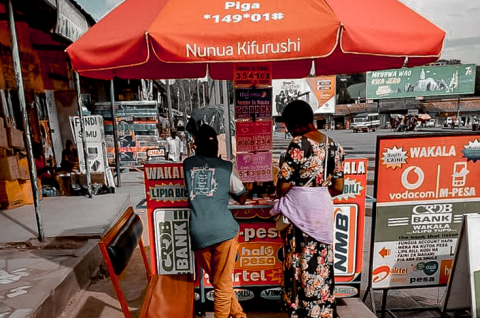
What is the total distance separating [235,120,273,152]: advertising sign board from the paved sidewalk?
228cm

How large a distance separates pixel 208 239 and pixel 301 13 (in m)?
1.67

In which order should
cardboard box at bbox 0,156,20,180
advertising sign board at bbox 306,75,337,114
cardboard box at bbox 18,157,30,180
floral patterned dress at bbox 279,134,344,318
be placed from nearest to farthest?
floral patterned dress at bbox 279,134,344,318 → cardboard box at bbox 0,156,20,180 → cardboard box at bbox 18,157,30,180 → advertising sign board at bbox 306,75,337,114

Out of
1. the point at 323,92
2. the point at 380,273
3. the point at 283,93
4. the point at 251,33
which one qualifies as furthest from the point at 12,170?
the point at 323,92

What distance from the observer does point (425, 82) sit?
29906 millimetres

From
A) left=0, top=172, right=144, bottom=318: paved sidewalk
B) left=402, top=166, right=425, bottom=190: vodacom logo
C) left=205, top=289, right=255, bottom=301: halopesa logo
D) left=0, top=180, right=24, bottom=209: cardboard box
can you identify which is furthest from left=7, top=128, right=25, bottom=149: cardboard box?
left=402, top=166, right=425, bottom=190: vodacom logo

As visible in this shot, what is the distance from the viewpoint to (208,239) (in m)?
2.31

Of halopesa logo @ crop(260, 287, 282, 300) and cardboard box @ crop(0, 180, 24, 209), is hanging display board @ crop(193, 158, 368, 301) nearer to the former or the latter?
halopesa logo @ crop(260, 287, 282, 300)

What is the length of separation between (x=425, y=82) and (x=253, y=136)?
3301 cm

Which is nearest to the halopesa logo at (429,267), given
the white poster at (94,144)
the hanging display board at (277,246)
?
the hanging display board at (277,246)

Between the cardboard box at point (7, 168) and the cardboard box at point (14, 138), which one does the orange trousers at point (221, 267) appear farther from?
the cardboard box at point (14, 138)

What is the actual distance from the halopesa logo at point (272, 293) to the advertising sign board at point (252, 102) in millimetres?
1705

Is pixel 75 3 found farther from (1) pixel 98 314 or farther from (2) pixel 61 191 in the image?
(1) pixel 98 314

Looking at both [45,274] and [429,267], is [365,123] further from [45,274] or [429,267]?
[45,274]

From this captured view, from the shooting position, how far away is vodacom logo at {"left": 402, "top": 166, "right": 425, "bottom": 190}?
2797mm
